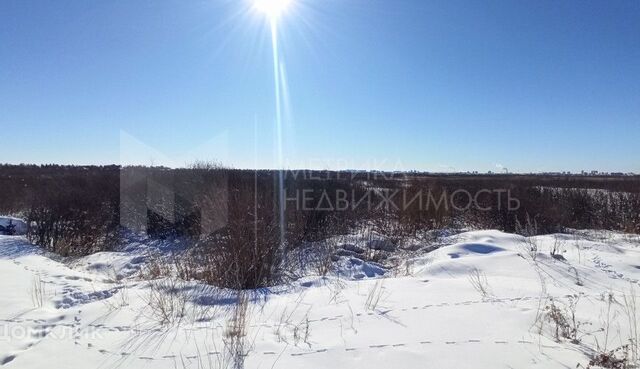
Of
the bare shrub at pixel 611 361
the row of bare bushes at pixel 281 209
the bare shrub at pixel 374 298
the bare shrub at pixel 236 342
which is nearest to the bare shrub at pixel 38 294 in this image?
the bare shrub at pixel 236 342

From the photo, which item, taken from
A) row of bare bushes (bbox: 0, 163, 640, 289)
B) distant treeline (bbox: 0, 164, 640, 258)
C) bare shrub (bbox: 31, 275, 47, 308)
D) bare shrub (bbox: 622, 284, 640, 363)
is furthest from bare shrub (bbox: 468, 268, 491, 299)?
distant treeline (bbox: 0, 164, 640, 258)

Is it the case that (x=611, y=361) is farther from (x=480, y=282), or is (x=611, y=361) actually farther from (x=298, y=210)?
(x=298, y=210)

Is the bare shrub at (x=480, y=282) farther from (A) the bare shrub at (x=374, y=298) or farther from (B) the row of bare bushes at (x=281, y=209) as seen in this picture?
(B) the row of bare bushes at (x=281, y=209)

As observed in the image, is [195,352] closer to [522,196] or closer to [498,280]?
[498,280]

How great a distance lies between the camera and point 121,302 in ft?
13.6

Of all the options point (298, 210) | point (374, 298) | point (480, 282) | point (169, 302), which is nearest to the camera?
point (169, 302)

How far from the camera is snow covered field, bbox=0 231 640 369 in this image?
9.29 feet

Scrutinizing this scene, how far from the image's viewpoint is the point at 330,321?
142 inches

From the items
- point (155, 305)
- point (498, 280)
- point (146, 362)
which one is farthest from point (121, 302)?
point (498, 280)

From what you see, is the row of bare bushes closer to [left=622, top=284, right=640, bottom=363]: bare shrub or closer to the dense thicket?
the dense thicket

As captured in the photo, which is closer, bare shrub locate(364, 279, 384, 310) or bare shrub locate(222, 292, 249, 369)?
bare shrub locate(222, 292, 249, 369)

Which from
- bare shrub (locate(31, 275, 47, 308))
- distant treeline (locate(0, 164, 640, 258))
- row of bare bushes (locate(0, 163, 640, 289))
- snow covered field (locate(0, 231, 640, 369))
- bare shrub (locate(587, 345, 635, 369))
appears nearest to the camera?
bare shrub (locate(587, 345, 635, 369))

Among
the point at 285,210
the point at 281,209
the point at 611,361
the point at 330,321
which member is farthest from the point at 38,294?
the point at 285,210

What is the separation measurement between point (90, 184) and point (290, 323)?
60.0 ft
